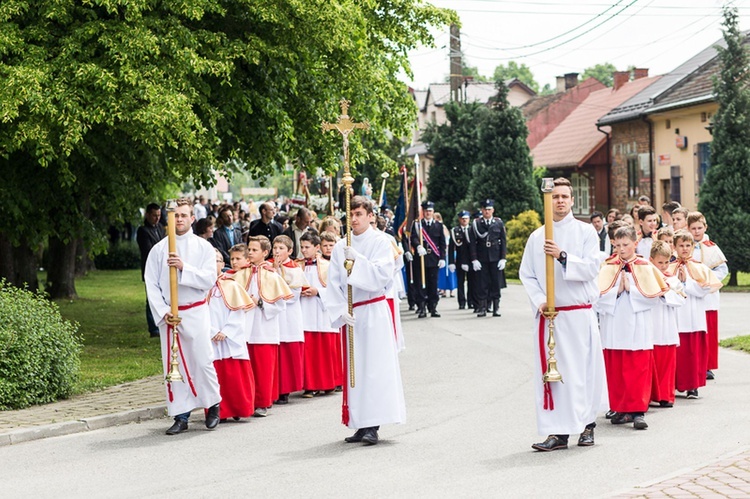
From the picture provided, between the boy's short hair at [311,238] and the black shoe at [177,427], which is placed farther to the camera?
the boy's short hair at [311,238]

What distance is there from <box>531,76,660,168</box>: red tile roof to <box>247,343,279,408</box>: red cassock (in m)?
39.9

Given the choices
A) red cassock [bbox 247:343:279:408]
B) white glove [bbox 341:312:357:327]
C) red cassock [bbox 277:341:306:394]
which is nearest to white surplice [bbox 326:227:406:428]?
white glove [bbox 341:312:357:327]

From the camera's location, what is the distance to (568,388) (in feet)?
29.9

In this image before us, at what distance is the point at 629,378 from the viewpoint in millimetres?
10336

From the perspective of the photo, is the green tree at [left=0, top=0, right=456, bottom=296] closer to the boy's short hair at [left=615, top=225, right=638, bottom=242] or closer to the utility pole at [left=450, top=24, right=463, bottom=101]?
the boy's short hair at [left=615, top=225, right=638, bottom=242]

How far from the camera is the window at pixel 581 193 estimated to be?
52438 mm

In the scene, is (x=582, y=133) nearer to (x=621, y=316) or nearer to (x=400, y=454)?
(x=621, y=316)

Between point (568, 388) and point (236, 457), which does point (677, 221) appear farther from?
point (236, 457)

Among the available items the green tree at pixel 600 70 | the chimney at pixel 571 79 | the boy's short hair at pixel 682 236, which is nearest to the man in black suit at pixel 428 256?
the boy's short hair at pixel 682 236

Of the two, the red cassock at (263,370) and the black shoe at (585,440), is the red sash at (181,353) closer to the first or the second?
the red cassock at (263,370)

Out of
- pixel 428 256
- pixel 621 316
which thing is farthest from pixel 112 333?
pixel 621 316

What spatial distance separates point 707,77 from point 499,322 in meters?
23.1

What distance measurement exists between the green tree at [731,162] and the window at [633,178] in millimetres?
16448

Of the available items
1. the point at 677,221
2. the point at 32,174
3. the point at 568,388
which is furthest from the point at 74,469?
the point at 32,174
